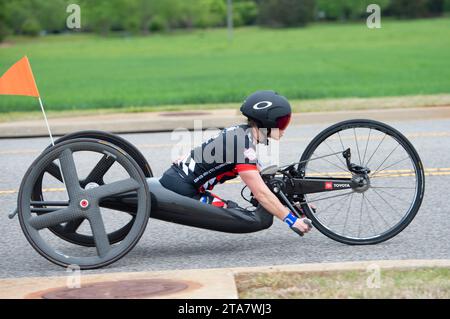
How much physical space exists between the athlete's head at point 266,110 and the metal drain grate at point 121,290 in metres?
1.34

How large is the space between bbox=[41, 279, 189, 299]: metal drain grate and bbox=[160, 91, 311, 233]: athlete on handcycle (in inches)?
41.3

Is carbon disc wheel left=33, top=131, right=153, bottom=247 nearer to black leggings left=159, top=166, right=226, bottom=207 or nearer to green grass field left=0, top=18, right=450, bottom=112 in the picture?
black leggings left=159, top=166, right=226, bottom=207

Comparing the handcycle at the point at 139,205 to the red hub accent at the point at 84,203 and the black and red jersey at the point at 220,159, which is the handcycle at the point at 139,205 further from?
the black and red jersey at the point at 220,159

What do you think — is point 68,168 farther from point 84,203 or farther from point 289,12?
point 289,12

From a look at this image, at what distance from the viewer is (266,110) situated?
6246 mm

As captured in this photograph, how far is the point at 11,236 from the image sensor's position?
7.23 meters

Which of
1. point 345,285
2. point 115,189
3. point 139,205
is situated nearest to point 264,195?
point 139,205

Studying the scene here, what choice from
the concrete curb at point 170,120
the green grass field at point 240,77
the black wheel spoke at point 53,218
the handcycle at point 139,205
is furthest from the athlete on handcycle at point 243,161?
the green grass field at point 240,77

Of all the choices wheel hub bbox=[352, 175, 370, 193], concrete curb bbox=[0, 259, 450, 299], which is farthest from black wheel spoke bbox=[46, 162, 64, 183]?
wheel hub bbox=[352, 175, 370, 193]

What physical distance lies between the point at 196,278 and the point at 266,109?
52.2 inches

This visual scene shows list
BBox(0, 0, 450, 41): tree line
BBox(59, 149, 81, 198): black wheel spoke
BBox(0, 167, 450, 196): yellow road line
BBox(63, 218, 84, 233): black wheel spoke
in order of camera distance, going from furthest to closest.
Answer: BBox(0, 0, 450, 41): tree line, BBox(0, 167, 450, 196): yellow road line, BBox(63, 218, 84, 233): black wheel spoke, BBox(59, 149, 81, 198): black wheel spoke

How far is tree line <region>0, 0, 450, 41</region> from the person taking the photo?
331ft

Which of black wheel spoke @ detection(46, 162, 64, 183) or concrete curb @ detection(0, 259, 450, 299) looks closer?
concrete curb @ detection(0, 259, 450, 299)
